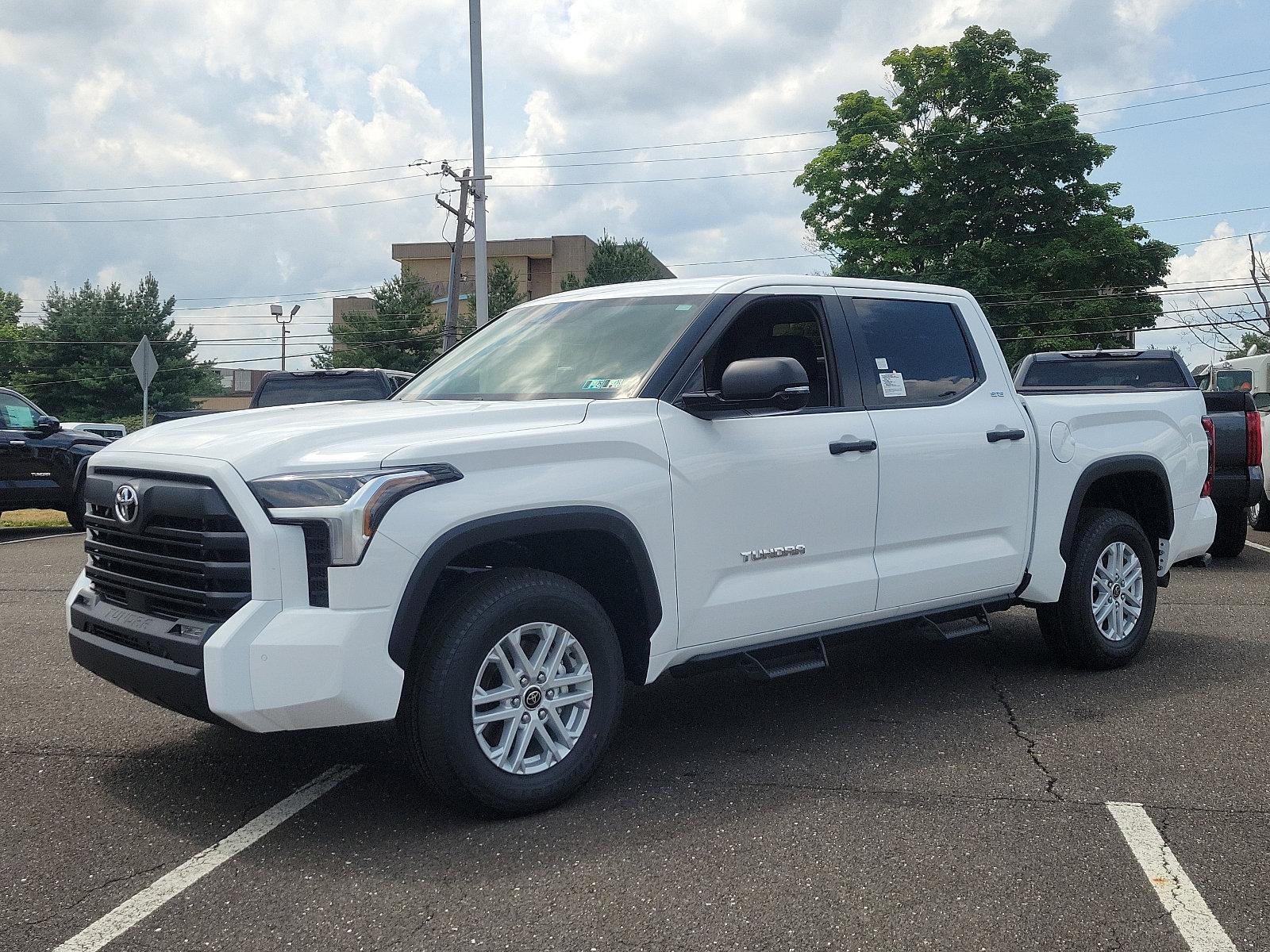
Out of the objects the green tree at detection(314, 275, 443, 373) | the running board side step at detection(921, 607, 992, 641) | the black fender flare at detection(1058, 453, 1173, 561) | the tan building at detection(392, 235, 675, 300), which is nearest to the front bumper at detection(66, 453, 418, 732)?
the running board side step at detection(921, 607, 992, 641)

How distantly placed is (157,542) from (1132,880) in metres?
3.20

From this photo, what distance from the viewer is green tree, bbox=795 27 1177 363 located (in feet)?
118

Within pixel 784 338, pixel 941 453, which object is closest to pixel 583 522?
pixel 784 338

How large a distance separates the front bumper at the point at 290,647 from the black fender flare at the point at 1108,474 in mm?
3671

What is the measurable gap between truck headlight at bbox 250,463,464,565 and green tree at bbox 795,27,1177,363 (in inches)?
1313

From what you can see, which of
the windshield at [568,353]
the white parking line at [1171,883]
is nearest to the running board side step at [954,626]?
the white parking line at [1171,883]

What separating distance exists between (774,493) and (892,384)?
3.30 ft

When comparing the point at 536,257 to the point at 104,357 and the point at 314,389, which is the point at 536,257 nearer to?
the point at 104,357

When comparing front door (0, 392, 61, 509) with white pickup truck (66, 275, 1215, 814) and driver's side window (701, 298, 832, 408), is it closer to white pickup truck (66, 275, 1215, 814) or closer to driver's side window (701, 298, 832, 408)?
white pickup truck (66, 275, 1215, 814)

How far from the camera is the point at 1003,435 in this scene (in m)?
5.72

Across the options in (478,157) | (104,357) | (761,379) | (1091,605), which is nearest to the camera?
(761,379)

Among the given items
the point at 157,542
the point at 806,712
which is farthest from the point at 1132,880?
the point at 157,542

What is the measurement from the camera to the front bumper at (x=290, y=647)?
3.69 m

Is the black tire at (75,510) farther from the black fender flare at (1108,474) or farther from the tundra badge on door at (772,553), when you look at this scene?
the black fender flare at (1108,474)
